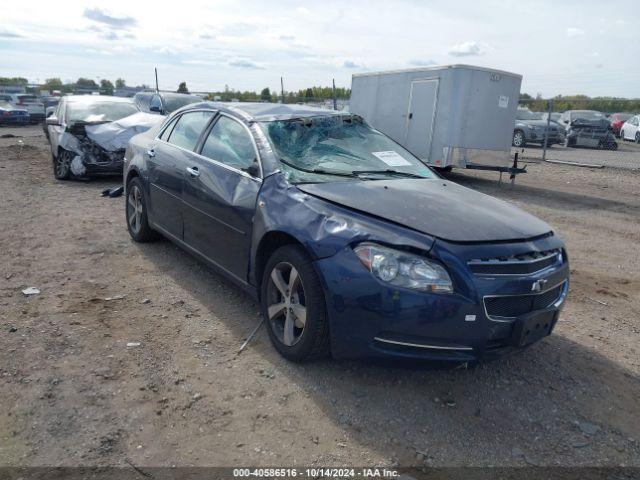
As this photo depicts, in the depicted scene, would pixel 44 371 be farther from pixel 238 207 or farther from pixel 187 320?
pixel 238 207

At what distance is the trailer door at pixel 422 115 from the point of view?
38.6 ft

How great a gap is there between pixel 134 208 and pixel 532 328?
14.7ft

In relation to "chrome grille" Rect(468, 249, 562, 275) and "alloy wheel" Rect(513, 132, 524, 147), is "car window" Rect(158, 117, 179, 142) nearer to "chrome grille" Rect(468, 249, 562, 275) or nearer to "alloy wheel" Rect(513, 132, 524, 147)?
"chrome grille" Rect(468, 249, 562, 275)

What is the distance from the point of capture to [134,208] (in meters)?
5.98

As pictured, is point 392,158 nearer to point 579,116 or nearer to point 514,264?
point 514,264

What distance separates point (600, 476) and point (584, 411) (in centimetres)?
59

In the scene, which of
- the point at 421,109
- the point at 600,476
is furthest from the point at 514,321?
the point at 421,109

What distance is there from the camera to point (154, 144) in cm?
548

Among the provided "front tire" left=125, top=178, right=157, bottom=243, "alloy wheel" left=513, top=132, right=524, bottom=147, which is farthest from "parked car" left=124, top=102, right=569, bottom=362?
"alloy wheel" left=513, top=132, right=524, bottom=147

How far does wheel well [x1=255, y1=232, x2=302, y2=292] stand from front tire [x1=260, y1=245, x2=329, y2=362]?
2.6 inches

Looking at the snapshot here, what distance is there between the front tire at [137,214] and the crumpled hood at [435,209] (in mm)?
2751

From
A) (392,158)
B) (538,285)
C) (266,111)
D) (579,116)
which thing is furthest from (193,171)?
(579,116)

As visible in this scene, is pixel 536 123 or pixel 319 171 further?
pixel 536 123

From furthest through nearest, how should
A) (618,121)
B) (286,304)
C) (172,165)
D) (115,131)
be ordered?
(618,121) → (115,131) → (172,165) → (286,304)
